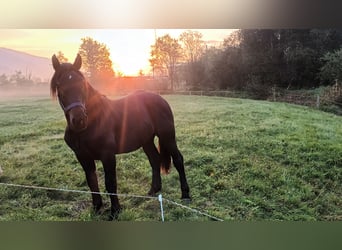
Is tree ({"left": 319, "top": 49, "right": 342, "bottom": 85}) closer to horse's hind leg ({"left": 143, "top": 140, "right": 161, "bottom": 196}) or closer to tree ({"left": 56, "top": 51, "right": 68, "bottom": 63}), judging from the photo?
horse's hind leg ({"left": 143, "top": 140, "right": 161, "bottom": 196})

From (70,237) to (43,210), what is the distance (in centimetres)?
22

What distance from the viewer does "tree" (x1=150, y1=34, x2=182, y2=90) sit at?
245cm

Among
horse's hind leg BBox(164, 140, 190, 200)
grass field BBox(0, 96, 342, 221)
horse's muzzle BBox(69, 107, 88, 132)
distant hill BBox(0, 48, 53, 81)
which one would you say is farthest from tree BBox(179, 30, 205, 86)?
distant hill BBox(0, 48, 53, 81)

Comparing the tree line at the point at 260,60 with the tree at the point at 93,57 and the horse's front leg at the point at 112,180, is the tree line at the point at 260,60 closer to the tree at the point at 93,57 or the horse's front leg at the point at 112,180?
the tree at the point at 93,57

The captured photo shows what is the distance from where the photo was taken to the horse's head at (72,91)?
2.24m

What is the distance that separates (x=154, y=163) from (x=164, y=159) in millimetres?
65

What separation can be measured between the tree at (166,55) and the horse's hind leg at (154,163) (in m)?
0.39

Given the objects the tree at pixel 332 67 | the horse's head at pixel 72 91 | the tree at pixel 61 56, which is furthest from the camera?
the tree at pixel 332 67

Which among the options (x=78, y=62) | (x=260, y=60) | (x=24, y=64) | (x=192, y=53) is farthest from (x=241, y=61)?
(x=24, y=64)

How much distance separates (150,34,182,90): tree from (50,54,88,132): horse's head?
46cm

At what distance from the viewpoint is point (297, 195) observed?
2424 mm

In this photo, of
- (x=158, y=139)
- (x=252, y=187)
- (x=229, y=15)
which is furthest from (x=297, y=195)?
(x=229, y=15)

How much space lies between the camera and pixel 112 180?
94.5 inches

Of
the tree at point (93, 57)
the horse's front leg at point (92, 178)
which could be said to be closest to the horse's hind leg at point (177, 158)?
the horse's front leg at point (92, 178)
